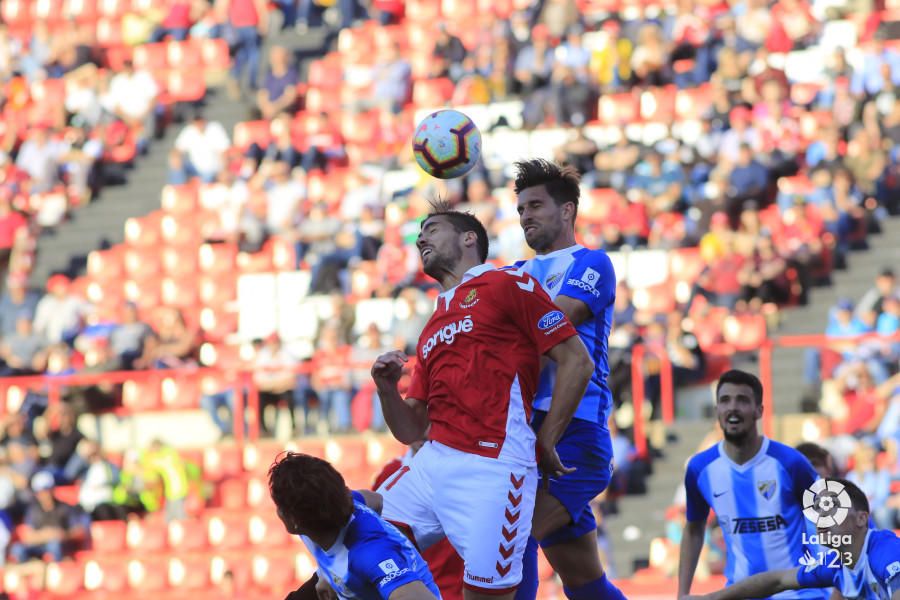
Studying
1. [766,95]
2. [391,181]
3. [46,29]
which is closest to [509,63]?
[391,181]

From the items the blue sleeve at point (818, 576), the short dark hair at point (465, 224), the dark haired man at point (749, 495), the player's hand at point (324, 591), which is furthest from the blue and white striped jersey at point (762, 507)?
the player's hand at point (324, 591)

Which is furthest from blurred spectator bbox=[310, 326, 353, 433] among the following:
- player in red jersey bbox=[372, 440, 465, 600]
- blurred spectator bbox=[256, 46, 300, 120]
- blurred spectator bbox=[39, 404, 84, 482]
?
player in red jersey bbox=[372, 440, 465, 600]

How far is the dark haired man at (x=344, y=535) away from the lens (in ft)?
15.6

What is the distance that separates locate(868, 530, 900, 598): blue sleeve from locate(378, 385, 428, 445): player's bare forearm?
5.98 feet

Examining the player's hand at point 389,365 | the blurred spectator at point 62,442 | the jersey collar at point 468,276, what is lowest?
the blurred spectator at point 62,442

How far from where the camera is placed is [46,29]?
69.8ft

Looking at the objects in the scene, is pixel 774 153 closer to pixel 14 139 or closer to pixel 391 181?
pixel 391 181

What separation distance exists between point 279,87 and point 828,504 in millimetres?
13674

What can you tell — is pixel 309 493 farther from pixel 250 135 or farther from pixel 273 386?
pixel 250 135

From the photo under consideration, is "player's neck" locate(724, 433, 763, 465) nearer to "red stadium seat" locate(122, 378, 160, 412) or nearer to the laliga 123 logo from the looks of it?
the laliga 123 logo

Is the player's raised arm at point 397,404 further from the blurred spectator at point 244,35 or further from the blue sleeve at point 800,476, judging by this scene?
the blurred spectator at point 244,35

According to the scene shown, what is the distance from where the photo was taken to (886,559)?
589 centimetres

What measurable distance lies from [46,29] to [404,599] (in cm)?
1804

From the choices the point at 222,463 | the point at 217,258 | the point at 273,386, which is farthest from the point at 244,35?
the point at 222,463
